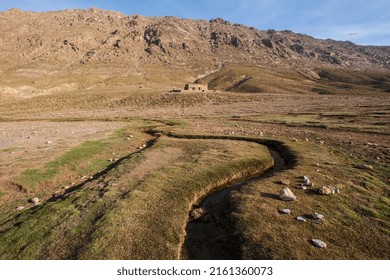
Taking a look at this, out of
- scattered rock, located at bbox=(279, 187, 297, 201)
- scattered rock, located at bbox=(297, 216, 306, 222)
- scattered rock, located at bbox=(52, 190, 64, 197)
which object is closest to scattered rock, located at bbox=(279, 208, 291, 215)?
scattered rock, located at bbox=(297, 216, 306, 222)

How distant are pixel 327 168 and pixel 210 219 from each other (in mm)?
12033

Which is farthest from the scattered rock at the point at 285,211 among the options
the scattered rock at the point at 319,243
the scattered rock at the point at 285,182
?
the scattered rock at the point at 285,182

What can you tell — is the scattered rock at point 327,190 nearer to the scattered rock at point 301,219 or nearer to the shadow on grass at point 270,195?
the shadow on grass at point 270,195

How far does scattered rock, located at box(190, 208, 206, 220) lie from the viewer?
15.1 metres

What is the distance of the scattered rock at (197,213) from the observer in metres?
15.1

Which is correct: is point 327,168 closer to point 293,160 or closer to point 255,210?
point 293,160

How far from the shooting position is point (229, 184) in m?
20.4

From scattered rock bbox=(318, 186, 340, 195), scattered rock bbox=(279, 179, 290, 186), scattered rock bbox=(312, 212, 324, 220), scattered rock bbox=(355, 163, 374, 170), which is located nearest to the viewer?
scattered rock bbox=(312, 212, 324, 220)

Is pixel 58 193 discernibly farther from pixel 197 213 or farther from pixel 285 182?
pixel 285 182

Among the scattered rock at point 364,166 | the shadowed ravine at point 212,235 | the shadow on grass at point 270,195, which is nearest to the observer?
the shadowed ravine at point 212,235

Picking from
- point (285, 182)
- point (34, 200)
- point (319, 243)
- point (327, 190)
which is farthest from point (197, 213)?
point (34, 200)

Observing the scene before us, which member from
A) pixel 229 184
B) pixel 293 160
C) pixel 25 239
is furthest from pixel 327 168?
pixel 25 239

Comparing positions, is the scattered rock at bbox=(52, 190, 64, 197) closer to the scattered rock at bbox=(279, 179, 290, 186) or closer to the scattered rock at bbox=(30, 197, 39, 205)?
the scattered rock at bbox=(30, 197, 39, 205)

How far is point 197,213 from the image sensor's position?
1540cm
